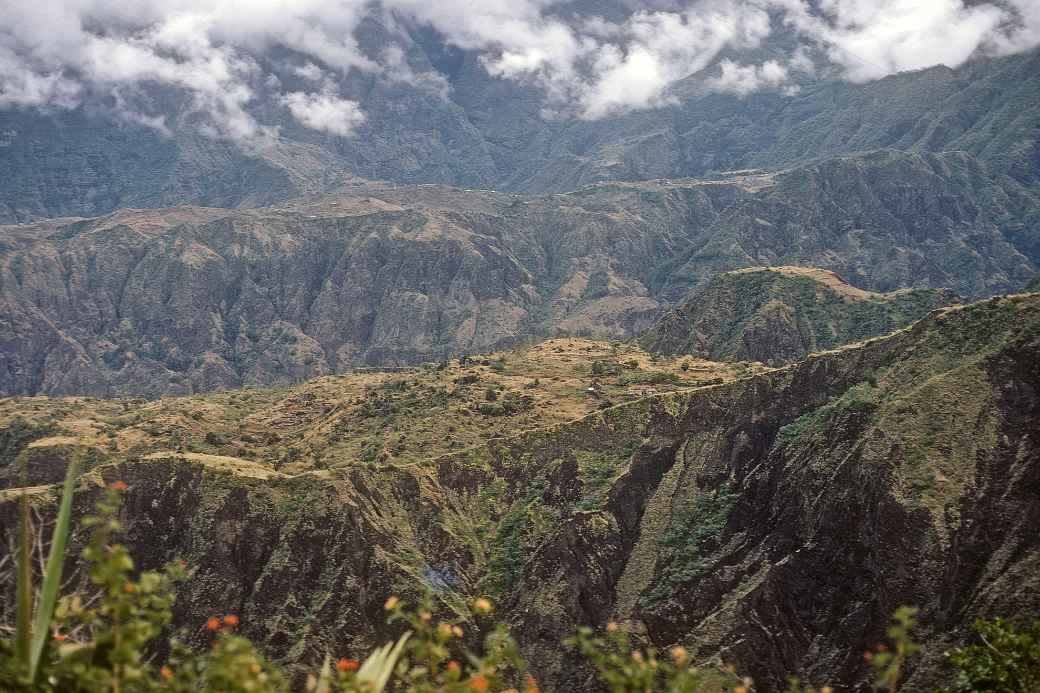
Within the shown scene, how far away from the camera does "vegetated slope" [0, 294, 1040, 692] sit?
10144 cm

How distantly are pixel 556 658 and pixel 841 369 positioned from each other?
178ft

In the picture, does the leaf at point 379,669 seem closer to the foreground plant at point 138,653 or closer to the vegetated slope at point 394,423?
the foreground plant at point 138,653

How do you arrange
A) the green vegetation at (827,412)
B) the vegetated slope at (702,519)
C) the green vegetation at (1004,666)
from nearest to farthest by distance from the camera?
the green vegetation at (1004,666)
the vegetated slope at (702,519)
the green vegetation at (827,412)

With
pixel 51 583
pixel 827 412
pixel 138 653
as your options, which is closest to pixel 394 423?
pixel 827 412

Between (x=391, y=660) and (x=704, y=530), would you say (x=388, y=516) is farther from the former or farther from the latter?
(x=391, y=660)

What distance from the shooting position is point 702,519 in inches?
4941

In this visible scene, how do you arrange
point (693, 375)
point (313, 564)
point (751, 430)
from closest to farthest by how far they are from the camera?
point (313, 564), point (751, 430), point (693, 375)

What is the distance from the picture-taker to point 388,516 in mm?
130750

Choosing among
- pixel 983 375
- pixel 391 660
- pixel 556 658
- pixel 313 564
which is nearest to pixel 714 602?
pixel 556 658

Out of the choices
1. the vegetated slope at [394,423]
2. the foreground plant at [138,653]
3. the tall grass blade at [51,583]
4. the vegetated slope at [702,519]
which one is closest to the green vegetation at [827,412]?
the vegetated slope at [702,519]

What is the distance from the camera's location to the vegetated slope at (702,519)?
333 ft

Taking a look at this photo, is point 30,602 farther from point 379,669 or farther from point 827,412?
point 827,412

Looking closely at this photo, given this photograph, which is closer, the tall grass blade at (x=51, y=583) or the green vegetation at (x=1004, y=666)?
the tall grass blade at (x=51, y=583)

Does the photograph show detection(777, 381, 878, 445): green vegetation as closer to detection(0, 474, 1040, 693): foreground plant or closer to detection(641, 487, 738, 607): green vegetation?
detection(641, 487, 738, 607): green vegetation
